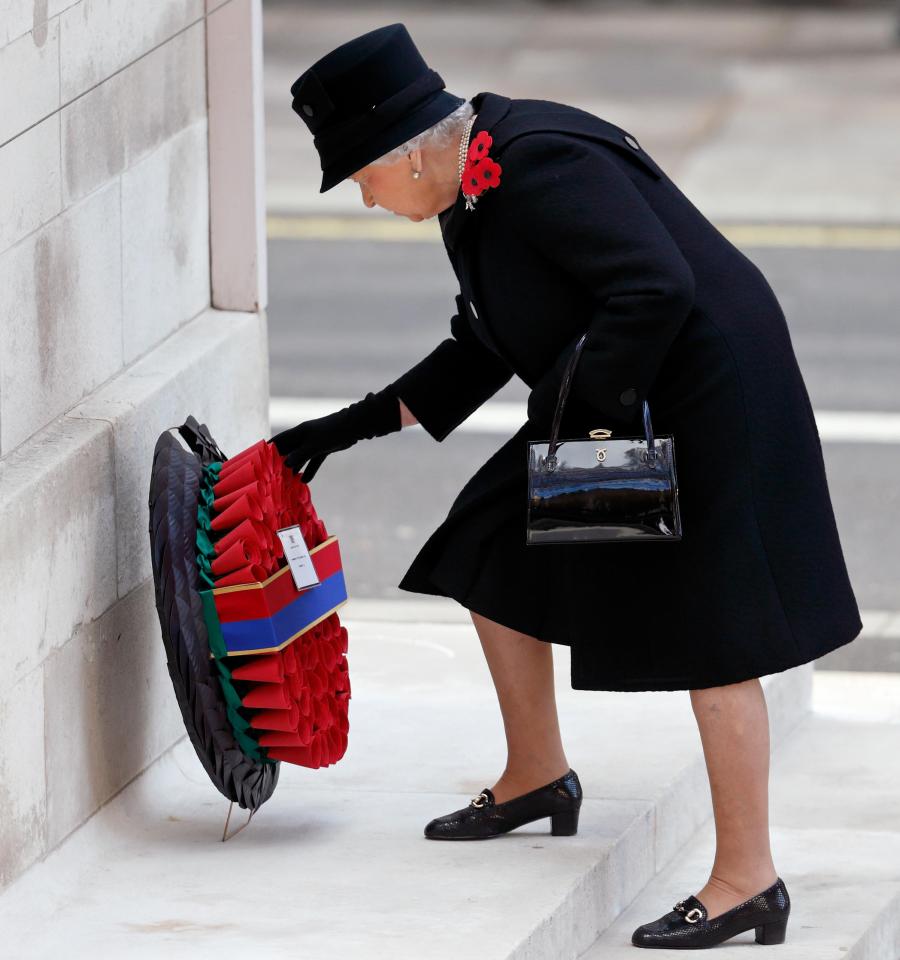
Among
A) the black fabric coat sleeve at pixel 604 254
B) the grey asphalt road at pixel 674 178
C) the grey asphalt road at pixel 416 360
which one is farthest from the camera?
the grey asphalt road at pixel 674 178

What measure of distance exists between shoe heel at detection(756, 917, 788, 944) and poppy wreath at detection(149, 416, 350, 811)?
0.88m

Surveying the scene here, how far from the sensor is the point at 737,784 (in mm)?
Result: 3801

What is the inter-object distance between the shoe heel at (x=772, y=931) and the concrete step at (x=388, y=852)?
303 mm

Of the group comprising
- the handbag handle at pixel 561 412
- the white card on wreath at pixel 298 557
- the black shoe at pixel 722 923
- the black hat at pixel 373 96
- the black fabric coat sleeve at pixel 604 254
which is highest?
the black hat at pixel 373 96

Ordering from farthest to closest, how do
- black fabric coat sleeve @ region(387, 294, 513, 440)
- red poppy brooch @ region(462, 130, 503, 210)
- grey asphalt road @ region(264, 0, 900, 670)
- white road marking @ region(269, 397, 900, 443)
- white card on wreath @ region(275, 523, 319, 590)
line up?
1. white road marking @ region(269, 397, 900, 443)
2. grey asphalt road @ region(264, 0, 900, 670)
3. black fabric coat sleeve @ region(387, 294, 513, 440)
4. white card on wreath @ region(275, 523, 319, 590)
5. red poppy brooch @ region(462, 130, 503, 210)

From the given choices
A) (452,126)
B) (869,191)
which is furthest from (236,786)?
(869,191)

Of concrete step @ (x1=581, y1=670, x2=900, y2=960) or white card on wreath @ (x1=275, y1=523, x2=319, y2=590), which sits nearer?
concrete step @ (x1=581, y1=670, x2=900, y2=960)

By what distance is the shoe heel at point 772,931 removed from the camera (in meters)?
3.86

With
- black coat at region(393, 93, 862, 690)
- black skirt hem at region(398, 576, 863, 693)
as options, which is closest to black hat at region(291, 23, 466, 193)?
black coat at region(393, 93, 862, 690)

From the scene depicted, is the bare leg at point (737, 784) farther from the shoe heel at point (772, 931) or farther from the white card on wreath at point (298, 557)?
the white card on wreath at point (298, 557)

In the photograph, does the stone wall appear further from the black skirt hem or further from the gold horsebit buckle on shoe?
the gold horsebit buckle on shoe

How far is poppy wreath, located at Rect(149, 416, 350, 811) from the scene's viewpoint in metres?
3.99

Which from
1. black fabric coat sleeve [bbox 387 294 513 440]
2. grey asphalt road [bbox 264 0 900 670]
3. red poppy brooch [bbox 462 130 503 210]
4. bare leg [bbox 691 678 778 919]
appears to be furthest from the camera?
grey asphalt road [bbox 264 0 900 670]

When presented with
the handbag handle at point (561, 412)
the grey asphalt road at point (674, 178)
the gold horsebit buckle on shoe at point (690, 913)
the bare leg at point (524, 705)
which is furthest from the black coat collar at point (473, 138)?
the grey asphalt road at point (674, 178)
